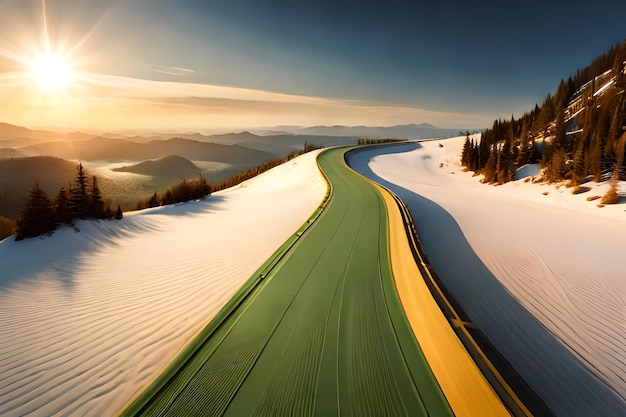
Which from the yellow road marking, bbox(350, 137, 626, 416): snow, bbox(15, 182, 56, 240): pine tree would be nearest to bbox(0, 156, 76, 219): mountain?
bbox(15, 182, 56, 240): pine tree

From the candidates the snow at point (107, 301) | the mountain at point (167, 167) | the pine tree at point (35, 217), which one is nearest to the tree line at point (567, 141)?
the snow at point (107, 301)

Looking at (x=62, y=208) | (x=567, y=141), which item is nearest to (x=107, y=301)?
(x=62, y=208)

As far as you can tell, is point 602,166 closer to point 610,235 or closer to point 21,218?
point 610,235

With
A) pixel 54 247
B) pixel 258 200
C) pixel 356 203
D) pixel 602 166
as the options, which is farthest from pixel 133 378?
pixel 602 166

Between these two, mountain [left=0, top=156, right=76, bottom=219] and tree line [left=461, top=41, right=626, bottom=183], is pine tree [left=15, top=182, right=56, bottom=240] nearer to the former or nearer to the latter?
tree line [left=461, top=41, right=626, bottom=183]

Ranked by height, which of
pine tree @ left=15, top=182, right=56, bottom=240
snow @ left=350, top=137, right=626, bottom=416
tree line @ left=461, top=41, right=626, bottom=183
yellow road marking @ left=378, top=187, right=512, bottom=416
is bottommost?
snow @ left=350, top=137, right=626, bottom=416

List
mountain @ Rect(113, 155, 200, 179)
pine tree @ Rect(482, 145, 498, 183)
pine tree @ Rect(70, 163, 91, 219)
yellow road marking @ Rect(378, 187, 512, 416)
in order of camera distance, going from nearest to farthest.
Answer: yellow road marking @ Rect(378, 187, 512, 416) → pine tree @ Rect(70, 163, 91, 219) → pine tree @ Rect(482, 145, 498, 183) → mountain @ Rect(113, 155, 200, 179)

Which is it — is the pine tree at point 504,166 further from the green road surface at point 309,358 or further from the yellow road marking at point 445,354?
the green road surface at point 309,358
